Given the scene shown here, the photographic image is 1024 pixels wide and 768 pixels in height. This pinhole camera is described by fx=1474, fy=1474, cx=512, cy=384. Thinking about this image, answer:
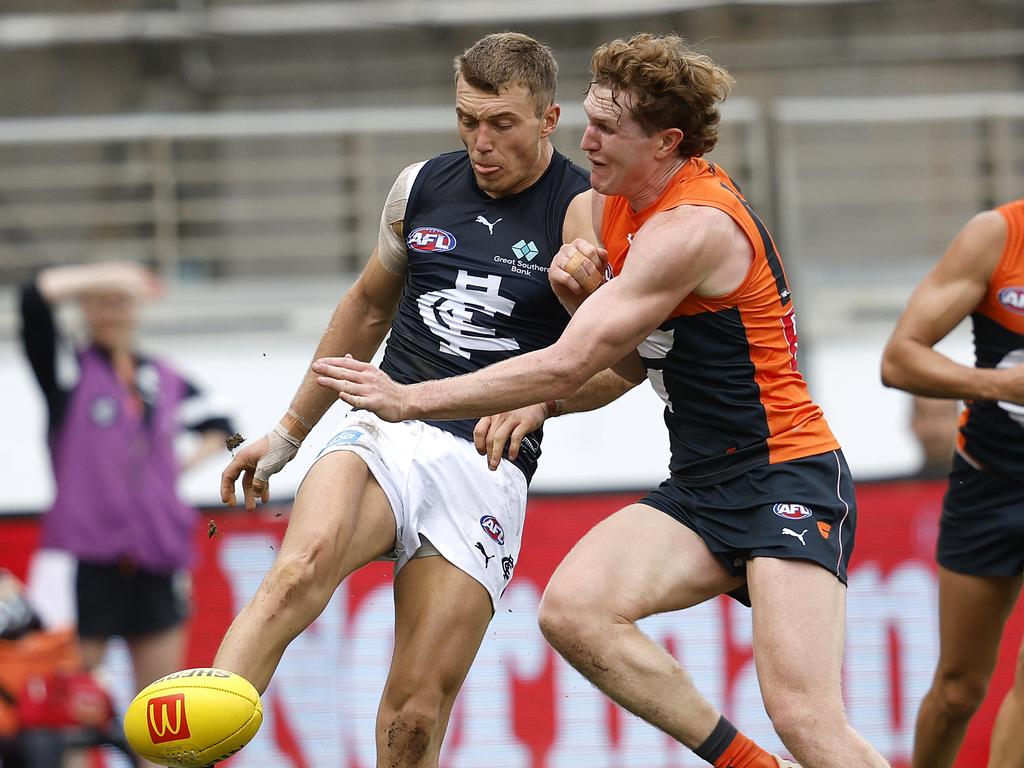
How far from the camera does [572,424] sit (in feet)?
32.9

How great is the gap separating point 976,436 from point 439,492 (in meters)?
2.12

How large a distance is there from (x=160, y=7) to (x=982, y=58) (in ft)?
29.1

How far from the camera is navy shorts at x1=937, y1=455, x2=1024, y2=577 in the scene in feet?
17.7

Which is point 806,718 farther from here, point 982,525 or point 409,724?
point 982,525

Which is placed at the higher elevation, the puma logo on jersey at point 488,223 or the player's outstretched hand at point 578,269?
the puma logo on jersey at point 488,223

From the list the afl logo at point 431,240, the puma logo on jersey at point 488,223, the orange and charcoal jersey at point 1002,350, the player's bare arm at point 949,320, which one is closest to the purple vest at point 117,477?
the afl logo at point 431,240

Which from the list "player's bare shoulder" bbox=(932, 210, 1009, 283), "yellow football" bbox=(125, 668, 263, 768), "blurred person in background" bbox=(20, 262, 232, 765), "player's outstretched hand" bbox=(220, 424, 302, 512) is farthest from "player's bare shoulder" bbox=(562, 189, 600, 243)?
"blurred person in background" bbox=(20, 262, 232, 765)

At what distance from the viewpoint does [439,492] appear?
4.82 m

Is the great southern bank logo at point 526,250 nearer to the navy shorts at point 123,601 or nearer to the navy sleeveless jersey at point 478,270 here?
the navy sleeveless jersey at point 478,270

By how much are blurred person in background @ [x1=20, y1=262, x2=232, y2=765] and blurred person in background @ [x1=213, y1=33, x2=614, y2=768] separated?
286cm

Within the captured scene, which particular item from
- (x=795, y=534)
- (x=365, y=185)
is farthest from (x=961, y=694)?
(x=365, y=185)

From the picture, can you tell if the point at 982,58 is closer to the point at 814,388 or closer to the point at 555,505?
the point at 814,388

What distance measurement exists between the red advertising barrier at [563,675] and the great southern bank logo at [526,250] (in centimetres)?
295

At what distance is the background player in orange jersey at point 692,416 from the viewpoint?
4203mm
